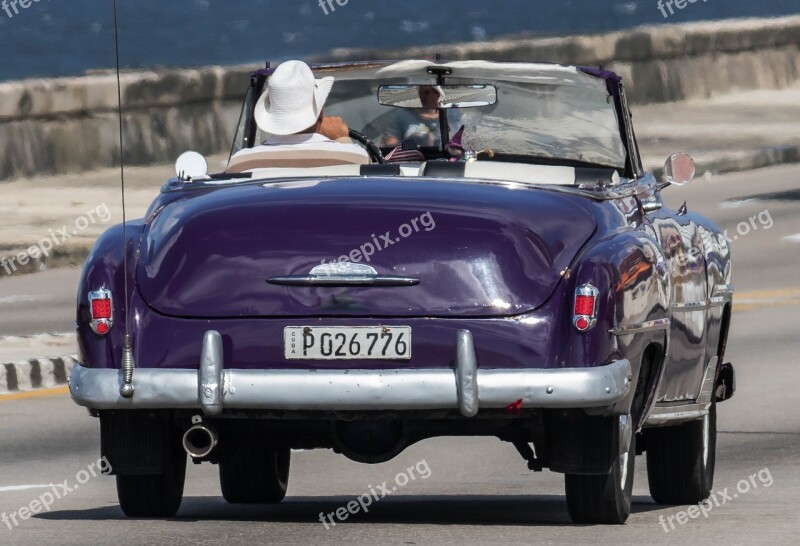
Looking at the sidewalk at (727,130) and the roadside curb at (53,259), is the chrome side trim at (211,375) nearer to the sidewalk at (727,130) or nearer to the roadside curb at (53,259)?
the roadside curb at (53,259)

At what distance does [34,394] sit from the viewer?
49.0 ft

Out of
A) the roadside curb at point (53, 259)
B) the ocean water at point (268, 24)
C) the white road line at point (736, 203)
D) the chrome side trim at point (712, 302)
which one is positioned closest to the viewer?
the chrome side trim at point (712, 302)

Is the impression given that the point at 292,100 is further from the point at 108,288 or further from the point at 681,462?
the point at 681,462

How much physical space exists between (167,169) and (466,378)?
21.8m

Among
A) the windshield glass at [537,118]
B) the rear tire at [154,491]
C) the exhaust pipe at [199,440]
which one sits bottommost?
the rear tire at [154,491]

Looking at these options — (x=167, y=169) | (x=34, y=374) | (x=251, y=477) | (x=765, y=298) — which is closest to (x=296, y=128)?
(x=251, y=477)

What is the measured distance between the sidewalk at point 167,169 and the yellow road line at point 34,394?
394mm

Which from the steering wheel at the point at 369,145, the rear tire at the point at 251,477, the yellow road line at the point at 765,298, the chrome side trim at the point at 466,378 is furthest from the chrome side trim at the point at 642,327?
the yellow road line at the point at 765,298

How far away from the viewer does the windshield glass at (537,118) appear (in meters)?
9.51

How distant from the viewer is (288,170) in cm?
871

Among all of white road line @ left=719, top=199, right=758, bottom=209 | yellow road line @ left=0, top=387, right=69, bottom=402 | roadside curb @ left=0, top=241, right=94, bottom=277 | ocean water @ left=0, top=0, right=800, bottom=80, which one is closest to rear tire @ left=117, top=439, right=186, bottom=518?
yellow road line @ left=0, top=387, right=69, bottom=402

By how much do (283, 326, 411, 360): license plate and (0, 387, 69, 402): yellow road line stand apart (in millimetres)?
7469

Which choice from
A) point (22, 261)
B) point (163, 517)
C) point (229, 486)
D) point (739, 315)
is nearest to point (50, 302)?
point (22, 261)

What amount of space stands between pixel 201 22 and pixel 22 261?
100894 millimetres
